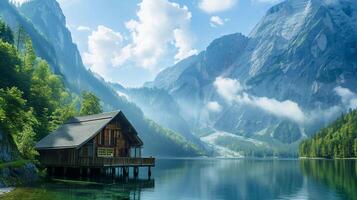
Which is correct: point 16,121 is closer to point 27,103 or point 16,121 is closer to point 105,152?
point 105,152

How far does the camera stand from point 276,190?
67188 millimetres

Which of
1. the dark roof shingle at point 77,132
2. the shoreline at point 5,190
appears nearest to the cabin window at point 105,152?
the dark roof shingle at point 77,132

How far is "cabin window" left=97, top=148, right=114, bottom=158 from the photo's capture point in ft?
251

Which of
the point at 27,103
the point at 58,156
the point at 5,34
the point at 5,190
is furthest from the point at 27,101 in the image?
the point at 5,190

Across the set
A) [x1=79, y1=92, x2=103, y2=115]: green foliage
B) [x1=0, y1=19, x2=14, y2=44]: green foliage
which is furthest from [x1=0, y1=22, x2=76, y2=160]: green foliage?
[x1=79, y1=92, x2=103, y2=115]: green foliage

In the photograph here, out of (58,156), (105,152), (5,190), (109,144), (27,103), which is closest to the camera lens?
(5,190)

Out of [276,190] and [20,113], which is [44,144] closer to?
[20,113]

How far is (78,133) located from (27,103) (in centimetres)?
2804

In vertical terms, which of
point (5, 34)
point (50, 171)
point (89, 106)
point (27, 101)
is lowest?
point (50, 171)

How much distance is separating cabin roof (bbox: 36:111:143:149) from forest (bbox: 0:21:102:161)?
12.2ft

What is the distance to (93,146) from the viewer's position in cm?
7475

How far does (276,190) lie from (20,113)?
4140cm

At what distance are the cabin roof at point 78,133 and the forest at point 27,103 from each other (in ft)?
12.2

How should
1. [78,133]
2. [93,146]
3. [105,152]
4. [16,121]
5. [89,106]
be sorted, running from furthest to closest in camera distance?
[89,106], [105,152], [78,133], [93,146], [16,121]
